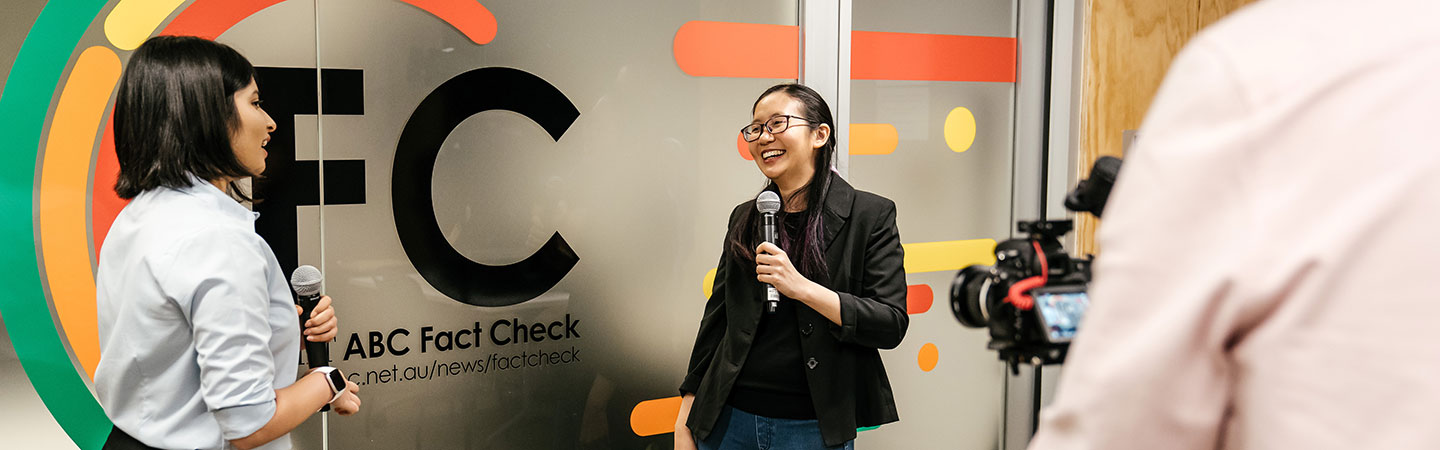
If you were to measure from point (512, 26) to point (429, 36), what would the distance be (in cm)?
26

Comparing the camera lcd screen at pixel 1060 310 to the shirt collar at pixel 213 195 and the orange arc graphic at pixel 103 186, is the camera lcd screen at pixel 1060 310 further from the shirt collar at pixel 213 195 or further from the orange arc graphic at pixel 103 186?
the orange arc graphic at pixel 103 186

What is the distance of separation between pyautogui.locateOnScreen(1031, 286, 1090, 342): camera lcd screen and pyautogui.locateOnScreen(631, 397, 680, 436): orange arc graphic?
A: 7.66ft

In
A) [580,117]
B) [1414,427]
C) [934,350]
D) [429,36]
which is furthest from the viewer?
[934,350]

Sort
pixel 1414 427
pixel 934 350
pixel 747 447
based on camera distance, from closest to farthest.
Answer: pixel 1414 427, pixel 747 447, pixel 934 350

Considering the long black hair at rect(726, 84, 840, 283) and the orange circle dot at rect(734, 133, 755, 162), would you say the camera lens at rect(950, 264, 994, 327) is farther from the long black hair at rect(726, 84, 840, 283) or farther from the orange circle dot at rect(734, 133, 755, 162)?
the orange circle dot at rect(734, 133, 755, 162)

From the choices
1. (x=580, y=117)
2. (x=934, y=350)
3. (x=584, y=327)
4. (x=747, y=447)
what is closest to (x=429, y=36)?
(x=580, y=117)

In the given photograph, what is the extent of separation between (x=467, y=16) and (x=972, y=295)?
2156mm

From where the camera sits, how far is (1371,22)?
0.60 meters

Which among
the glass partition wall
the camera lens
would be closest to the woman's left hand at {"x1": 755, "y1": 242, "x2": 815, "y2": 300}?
the glass partition wall

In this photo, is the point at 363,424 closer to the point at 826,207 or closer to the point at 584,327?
the point at 584,327

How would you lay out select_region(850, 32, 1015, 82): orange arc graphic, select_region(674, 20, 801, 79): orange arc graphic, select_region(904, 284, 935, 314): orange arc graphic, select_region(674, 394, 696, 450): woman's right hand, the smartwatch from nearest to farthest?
1. the smartwatch
2. select_region(674, 394, 696, 450): woman's right hand
3. select_region(674, 20, 801, 79): orange arc graphic
4. select_region(850, 32, 1015, 82): orange arc graphic
5. select_region(904, 284, 935, 314): orange arc graphic

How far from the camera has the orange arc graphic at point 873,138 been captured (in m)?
3.66

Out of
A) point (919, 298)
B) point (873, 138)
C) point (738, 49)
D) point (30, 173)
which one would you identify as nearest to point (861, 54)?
point (873, 138)

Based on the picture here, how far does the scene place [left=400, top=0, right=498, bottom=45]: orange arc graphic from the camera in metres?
2.94
